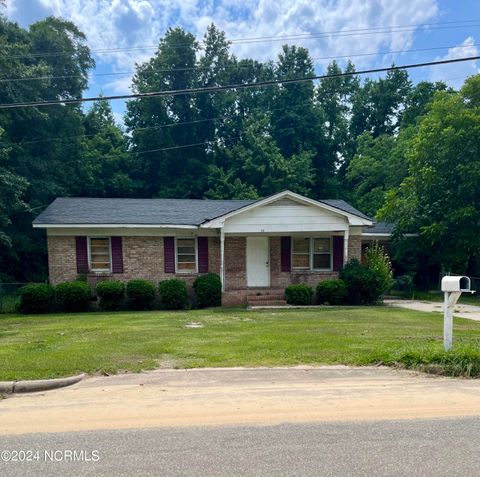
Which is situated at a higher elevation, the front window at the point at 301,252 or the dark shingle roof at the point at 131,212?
the dark shingle roof at the point at 131,212

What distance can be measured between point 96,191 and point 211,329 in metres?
23.4

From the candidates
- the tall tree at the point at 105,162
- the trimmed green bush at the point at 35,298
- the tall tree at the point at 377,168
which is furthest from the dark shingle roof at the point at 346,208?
the tall tree at the point at 105,162

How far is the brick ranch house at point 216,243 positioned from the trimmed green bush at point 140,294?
1.08 meters

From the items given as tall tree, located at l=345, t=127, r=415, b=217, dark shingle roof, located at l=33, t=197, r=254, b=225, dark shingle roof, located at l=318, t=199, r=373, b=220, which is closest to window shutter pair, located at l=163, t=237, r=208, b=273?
dark shingle roof, located at l=33, t=197, r=254, b=225

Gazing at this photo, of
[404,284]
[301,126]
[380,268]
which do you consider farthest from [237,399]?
[301,126]

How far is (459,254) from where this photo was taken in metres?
19.7

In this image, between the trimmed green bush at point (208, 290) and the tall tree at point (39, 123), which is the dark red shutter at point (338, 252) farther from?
the tall tree at point (39, 123)

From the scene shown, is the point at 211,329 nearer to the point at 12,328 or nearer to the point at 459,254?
the point at 12,328

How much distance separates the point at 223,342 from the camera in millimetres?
8320

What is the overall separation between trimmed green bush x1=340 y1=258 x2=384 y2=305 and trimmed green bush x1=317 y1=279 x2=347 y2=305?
372mm

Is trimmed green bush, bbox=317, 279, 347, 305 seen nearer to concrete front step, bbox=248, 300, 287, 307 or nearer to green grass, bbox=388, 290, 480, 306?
concrete front step, bbox=248, 300, 287, 307

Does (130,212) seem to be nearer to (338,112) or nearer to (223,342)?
(223,342)

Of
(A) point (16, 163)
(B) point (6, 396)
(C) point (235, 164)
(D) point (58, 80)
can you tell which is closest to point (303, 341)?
(B) point (6, 396)

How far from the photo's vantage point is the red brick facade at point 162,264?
1648cm
